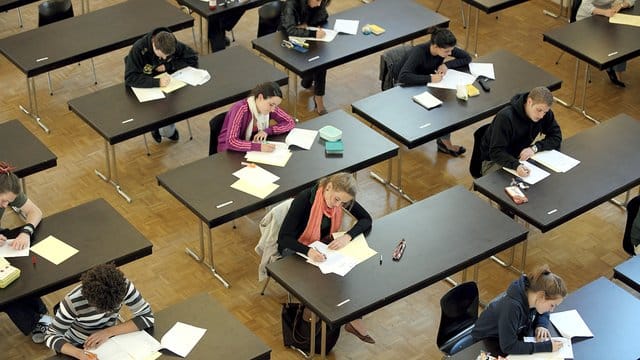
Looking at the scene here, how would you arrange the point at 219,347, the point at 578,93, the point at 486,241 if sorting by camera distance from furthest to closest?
the point at 578,93 → the point at 486,241 → the point at 219,347

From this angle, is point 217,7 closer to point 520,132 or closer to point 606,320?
point 520,132

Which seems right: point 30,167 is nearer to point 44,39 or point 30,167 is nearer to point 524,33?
point 44,39

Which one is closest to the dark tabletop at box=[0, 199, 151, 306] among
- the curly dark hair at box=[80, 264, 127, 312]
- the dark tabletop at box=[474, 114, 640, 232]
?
the curly dark hair at box=[80, 264, 127, 312]

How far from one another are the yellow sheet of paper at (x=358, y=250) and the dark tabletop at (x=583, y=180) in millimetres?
1138

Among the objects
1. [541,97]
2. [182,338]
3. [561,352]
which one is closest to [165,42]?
[541,97]

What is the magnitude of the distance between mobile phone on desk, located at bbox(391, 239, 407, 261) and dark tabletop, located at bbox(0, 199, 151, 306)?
161 centimetres

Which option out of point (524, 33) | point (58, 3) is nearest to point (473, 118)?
point (524, 33)

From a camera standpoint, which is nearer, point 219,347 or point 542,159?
point 219,347

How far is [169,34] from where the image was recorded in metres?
8.53

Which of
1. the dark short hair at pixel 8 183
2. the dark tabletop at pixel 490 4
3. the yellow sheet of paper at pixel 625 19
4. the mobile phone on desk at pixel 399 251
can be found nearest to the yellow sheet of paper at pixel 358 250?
the mobile phone on desk at pixel 399 251

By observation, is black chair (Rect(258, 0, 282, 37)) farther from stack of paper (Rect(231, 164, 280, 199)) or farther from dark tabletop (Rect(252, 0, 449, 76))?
stack of paper (Rect(231, 164, 280, 199))

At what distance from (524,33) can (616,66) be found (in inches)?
49.6

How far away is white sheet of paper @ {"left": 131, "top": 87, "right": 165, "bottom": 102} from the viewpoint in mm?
8625

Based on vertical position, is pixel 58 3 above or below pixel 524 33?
above
